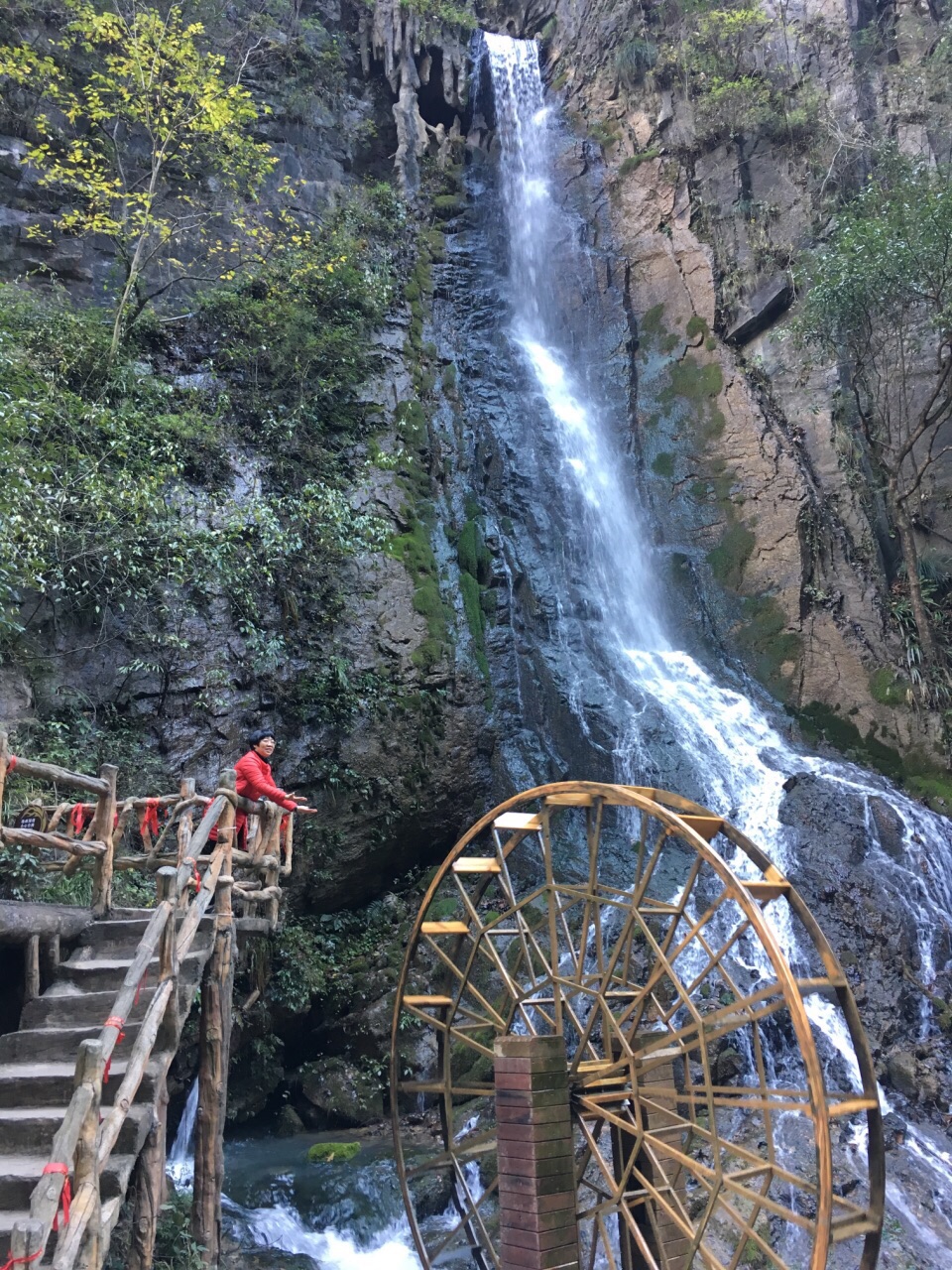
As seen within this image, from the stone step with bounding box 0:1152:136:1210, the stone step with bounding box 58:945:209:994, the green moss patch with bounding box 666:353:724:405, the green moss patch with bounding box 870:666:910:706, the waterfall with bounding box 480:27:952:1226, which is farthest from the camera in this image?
the green moss patch with bounding box 666:353:724:405

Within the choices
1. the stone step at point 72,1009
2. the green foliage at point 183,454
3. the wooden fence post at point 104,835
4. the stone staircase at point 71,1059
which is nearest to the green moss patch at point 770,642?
the green foliage at point 183,454

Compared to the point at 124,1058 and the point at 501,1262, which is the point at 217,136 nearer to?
the point at 124,1058

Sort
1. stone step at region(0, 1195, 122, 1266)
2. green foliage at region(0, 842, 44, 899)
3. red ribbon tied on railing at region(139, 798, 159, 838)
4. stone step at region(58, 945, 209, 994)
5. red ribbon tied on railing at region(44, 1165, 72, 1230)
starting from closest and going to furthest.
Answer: red ribbon tied on railing at region(44, 1165, 72, 1230) < stone step at region(0, 1195, 122, 1266) < stone step at region(58, 945, 209, 994) < green foliage at region(0, 842, 44, 899) < red ribbon tied on railing at region(139, 798, 159, 838)

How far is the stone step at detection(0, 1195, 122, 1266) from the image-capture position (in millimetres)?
4832

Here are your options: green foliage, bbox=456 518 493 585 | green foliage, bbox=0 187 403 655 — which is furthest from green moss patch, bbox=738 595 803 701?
green foliage, bbox=0 187 403 655

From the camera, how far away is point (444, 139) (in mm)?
23172

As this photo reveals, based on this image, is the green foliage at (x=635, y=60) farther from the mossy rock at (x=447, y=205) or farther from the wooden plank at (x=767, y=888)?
the wooden plank at (x=767, y=888)

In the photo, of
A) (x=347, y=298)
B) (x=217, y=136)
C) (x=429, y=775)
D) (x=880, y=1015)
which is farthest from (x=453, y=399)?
(x=880, y=1015)

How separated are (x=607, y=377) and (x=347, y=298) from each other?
672cm

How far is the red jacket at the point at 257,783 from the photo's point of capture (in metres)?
9.32

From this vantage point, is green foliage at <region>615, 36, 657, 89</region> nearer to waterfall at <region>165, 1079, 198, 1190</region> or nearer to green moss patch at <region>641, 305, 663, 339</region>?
green moss patch at <region>641, 305, 663, 339</region>

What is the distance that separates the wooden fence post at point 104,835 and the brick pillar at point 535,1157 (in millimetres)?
3442

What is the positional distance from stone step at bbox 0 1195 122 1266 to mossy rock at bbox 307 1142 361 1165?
5.61 metres

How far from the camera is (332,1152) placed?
1045cm
